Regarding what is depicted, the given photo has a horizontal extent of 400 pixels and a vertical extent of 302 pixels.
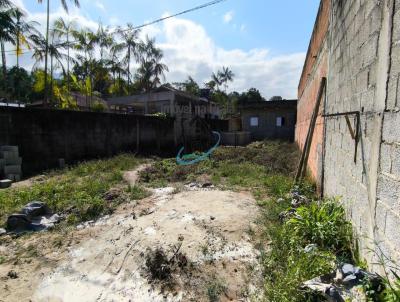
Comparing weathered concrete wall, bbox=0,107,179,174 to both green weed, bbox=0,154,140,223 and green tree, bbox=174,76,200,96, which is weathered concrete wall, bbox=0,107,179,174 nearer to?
green weed, bbox=0,154,140,223

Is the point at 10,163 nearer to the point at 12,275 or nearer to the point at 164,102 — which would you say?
the point at 12,275

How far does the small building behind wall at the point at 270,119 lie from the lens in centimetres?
1769

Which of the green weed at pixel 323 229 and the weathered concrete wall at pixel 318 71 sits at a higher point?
the weathered concrete wall at pixel 318 71

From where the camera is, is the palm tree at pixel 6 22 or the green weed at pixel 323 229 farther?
the palm tree at pixel 6 22

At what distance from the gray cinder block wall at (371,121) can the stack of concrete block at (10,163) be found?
26.7 feet

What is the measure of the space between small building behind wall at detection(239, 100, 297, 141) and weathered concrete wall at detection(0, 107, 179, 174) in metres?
7.79

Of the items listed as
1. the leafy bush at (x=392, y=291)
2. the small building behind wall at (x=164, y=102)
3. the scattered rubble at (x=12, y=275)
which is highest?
the small building behind wall at (x=164, y=102)

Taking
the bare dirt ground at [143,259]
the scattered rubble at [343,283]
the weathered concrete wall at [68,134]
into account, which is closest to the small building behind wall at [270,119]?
the weathered concrete wall at [68,134]

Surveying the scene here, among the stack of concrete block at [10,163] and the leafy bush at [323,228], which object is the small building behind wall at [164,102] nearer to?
the stack of concrete block at [10,163]

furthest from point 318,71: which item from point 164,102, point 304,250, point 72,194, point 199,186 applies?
point 164,102

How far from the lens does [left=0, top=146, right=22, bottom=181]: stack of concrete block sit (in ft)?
24.3

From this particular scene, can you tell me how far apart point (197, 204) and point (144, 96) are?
49.2 ft

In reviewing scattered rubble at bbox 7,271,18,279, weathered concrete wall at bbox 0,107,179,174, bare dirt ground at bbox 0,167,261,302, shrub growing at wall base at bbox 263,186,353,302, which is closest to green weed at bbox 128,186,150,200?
bare dirt ground at bbox 0,167,261,302

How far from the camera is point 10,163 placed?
7641 mm
